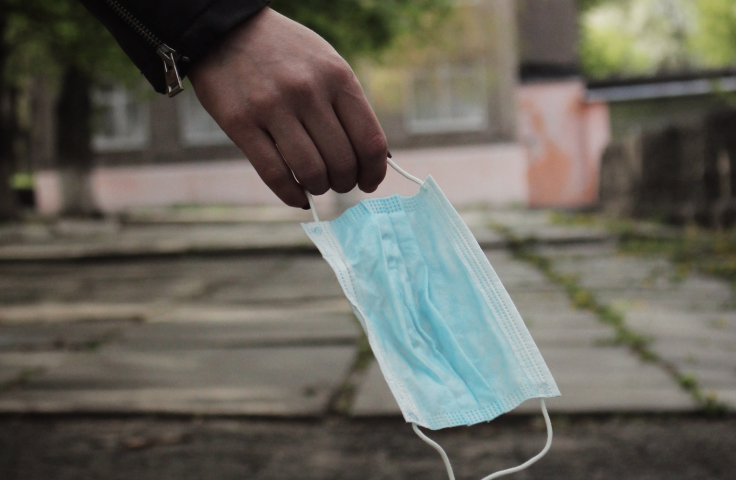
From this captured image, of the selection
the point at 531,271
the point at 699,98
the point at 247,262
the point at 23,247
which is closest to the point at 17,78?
the point at 23,247

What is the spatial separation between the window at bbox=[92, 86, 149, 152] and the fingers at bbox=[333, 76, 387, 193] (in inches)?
683

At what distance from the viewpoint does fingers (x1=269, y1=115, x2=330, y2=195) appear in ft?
3.60

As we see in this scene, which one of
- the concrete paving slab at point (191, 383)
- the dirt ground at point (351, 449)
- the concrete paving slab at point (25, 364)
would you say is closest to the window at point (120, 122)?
the concrete paving slab at point (25, 364)

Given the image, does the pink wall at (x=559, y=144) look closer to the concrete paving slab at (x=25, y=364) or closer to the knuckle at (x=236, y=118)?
the concrete paving slab at (x=25, y=364)

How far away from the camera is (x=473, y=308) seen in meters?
1.32

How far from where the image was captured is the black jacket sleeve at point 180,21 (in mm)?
1094

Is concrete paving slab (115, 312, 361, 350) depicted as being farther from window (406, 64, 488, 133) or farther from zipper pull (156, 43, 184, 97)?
window (406, 64, 488, 133)

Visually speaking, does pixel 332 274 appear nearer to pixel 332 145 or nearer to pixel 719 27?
pixel 332 145

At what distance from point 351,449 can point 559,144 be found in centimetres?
1579

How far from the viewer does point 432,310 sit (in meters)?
1.31

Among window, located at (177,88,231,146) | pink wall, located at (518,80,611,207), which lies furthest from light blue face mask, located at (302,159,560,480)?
window, located at (177,88,231,146)

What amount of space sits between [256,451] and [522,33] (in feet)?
61.0

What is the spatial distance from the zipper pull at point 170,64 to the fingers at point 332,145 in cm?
21

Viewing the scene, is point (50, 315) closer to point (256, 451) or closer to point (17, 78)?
point (256, 451)
